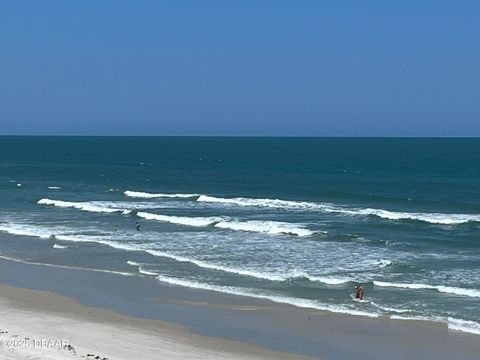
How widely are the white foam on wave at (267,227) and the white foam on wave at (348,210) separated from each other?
6.70 metres

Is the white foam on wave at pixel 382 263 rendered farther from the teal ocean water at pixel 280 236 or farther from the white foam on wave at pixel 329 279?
the white foam on wave at pixel 329 279

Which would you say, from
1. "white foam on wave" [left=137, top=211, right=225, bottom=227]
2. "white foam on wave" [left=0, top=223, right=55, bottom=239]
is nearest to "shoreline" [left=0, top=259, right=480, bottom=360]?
"white foam on wave" [left=0, top=223, right=55, bottom=239]

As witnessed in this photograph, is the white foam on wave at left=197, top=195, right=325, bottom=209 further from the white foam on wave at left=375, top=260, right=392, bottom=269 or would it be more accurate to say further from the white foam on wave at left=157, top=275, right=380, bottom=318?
the white foam on wave at left=157, top=275, right=380, bottom=318

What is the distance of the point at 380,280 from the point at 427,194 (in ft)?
119

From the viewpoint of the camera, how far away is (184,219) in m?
49.8

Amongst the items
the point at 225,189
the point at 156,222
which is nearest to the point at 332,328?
the point at 156,222

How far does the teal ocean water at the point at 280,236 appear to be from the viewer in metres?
29.9

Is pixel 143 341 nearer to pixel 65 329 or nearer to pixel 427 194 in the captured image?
pixel 65 329

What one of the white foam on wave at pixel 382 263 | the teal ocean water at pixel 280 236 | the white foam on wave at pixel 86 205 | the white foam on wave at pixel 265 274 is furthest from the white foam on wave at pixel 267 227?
the white foam on wave at pixel 265 274

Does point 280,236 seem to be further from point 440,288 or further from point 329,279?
point 440,288

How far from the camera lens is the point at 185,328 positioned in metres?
24.8

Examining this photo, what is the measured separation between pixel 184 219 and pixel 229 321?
24.4 metres

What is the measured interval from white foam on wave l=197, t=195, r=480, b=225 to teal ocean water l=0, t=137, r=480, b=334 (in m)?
0.12

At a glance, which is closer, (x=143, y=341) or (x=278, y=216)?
(x=143, y=341)
